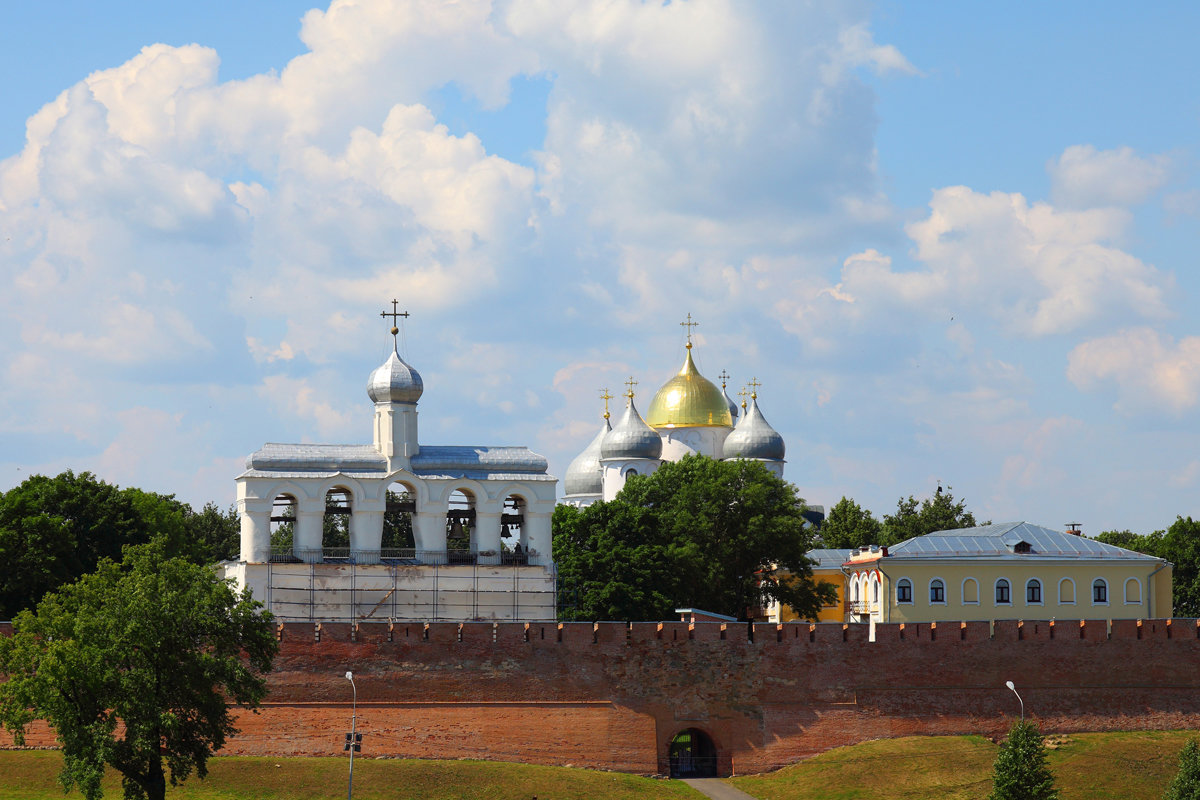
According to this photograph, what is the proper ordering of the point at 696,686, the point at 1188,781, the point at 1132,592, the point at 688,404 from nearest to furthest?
the point at 1188,781 → the point at 696,686 → the point at 1132,592 → the point at 688,404

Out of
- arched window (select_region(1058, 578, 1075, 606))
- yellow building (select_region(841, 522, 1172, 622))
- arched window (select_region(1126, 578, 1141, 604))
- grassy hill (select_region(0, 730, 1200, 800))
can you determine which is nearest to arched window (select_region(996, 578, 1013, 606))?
yellow building (select_region(841, 522, 1172, 622))

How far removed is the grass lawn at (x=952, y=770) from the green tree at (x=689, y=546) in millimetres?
11479

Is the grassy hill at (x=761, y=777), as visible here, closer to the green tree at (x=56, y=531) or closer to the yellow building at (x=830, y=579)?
the green tree at (x=56, y=531)

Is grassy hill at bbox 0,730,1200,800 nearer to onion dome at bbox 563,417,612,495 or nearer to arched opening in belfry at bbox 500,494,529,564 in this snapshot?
arched opening in belfry at bbox 500,494,529,564

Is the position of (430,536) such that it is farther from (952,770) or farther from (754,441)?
(754,441)

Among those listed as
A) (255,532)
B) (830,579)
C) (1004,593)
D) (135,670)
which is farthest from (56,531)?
(830,579)

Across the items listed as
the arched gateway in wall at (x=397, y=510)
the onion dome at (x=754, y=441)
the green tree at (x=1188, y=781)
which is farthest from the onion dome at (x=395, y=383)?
the onion dome at (x=754, y=441)

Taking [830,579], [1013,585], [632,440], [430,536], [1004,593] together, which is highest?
[632,440]

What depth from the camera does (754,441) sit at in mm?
88125

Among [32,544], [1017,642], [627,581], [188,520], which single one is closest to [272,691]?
[32,544]

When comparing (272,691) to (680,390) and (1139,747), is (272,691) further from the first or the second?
(680,390)

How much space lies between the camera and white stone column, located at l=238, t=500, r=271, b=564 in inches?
2115

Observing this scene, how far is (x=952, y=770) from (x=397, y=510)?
2031 centimetres

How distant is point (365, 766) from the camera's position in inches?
1794
